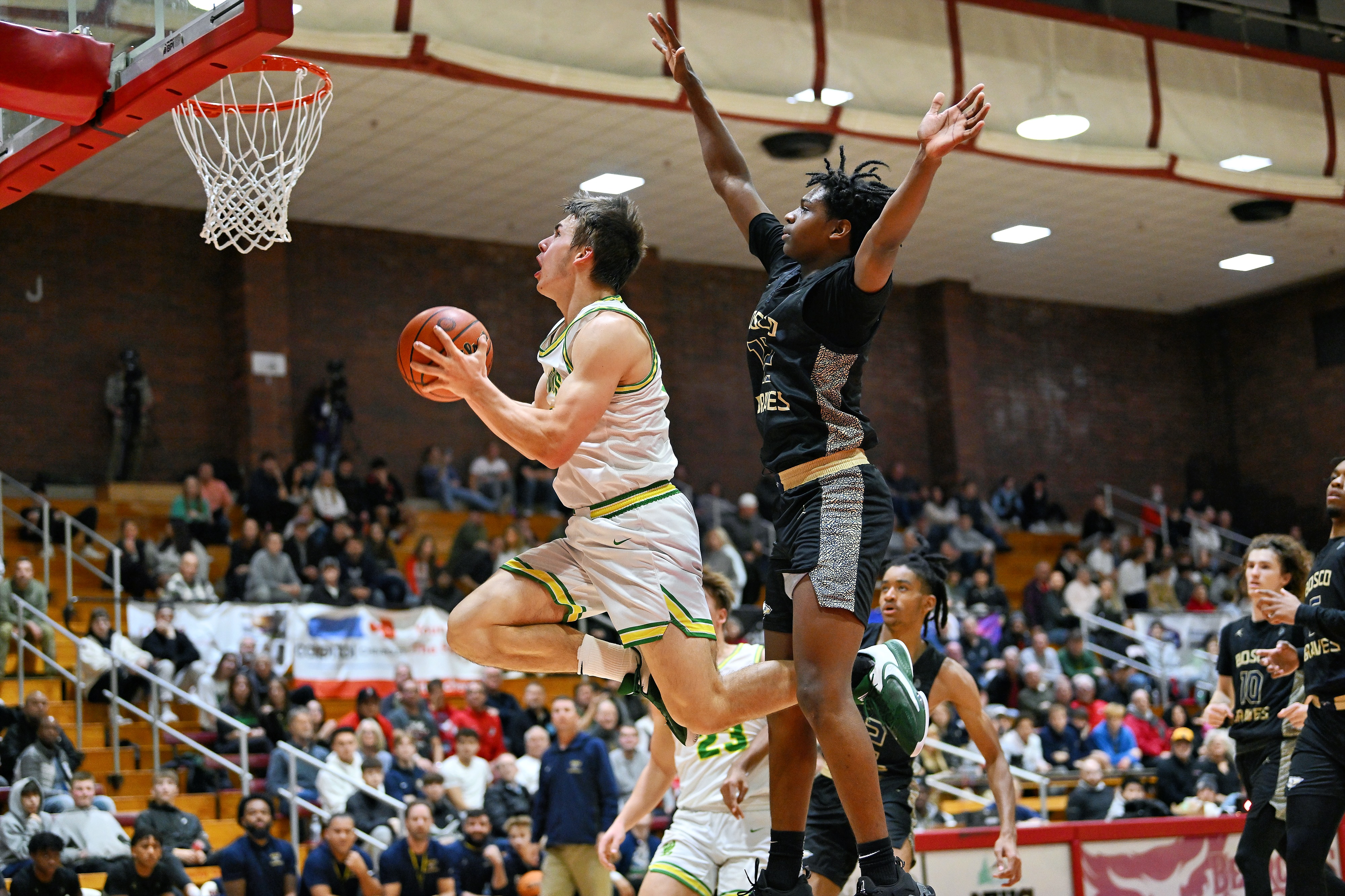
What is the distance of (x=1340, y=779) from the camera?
22.2 feet

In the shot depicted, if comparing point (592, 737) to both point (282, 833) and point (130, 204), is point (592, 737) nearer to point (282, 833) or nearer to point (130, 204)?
point (282, 833)

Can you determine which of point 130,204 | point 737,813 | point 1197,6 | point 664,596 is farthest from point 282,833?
point 1197,6

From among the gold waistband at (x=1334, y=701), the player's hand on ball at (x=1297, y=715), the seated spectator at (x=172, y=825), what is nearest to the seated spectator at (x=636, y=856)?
the seated spectator at (x=172, y=825)

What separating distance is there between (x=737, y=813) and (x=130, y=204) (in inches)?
664

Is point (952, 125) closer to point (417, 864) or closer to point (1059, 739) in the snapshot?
point (417, 864)

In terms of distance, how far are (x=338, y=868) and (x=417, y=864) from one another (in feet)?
2.00

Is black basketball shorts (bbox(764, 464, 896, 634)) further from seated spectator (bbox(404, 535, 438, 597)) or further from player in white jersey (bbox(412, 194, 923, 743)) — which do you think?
seated spectator (bbox(404, 535, 438, 597))

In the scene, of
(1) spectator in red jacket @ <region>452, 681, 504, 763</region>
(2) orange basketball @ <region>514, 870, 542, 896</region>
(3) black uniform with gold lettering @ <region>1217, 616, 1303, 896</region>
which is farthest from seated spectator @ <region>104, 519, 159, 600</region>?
(3) black uniform with gold lettering @ <region>1217, 616, 1303, 896</region>

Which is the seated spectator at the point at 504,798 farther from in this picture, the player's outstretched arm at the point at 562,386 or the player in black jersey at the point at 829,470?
the player's outstretched arm at the point at 562,386

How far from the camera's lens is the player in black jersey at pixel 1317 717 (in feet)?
21.8

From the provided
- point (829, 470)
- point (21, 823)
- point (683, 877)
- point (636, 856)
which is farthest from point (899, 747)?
point (21, 823)

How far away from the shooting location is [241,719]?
14.6 meters

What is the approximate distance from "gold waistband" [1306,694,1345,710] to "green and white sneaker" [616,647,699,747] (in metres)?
3.16

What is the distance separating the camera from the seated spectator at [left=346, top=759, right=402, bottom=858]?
497 inches
